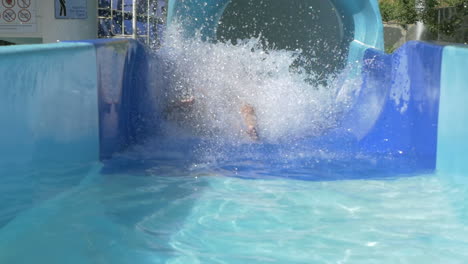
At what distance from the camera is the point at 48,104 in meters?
2.08

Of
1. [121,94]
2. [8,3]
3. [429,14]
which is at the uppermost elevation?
[429,14]

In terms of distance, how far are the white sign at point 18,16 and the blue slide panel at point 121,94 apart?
300 centimetres

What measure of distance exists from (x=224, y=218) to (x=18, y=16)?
484 centimetres

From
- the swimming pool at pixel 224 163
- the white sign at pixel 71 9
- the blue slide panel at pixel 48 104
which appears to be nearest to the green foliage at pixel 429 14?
the swimming pool at pixel 224 163

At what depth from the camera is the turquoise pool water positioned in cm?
171

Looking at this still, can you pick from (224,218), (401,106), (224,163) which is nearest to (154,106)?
(224,163)

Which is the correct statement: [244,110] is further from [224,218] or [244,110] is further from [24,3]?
[24,3]

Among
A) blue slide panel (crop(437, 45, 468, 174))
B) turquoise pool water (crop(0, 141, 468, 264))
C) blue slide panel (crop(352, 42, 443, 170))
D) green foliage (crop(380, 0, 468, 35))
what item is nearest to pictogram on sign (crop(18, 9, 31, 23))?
blue slide panel (crop(352, 42, 443, 170))

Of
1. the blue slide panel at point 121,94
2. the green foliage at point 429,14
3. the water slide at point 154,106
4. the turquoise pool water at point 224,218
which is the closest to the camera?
the turquoise pool water at point 224,218

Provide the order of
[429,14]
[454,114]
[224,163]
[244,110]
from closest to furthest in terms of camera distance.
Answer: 1. [454,114]
2. [224,163]
3. [244,110]
4. [429,14]

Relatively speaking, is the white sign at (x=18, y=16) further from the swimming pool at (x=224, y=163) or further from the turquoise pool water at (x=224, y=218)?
the turquoise pool water at (x=224, y=218)

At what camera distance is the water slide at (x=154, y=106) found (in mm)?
1913

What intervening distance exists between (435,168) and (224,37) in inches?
99.4

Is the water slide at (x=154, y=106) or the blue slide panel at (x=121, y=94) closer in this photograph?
the water slide at (x=154, y=106)
